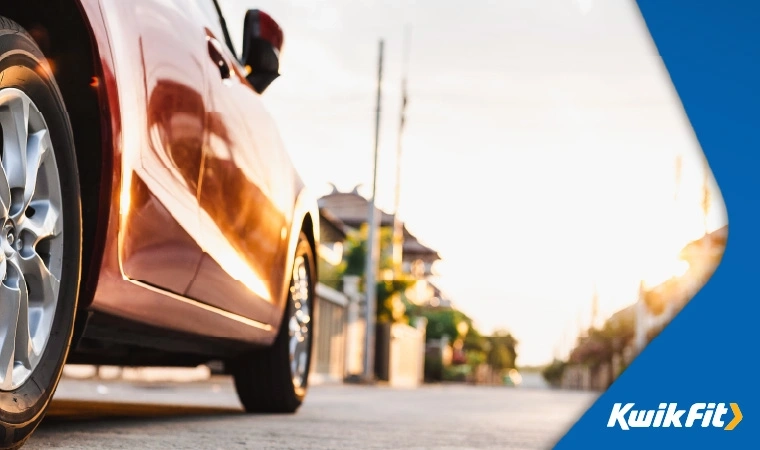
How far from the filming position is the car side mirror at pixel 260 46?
13.1 ft

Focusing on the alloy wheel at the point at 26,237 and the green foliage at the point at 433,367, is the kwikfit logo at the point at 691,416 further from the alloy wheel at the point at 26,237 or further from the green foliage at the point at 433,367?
the green foliage at the point at 433,367

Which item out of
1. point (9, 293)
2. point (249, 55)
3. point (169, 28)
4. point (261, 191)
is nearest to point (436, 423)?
point (261, 191)

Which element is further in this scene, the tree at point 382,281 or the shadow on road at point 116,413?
the tree at point 382,281

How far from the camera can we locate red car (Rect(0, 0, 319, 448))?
2.30 m

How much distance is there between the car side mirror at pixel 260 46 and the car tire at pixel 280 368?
3.67 feet

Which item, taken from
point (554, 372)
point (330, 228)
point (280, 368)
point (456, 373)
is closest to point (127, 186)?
point (280, 368)

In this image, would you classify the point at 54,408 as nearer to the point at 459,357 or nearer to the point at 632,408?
the point at 632,408

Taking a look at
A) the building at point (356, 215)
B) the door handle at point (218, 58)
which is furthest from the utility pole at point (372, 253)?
the building at point (356, 215)

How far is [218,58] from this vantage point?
3592 mm

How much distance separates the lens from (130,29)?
8.93ft

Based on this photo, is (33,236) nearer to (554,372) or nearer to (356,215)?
(356,215)

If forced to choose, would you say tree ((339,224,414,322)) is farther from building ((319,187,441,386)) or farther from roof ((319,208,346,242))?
roof ((319,208,346,242))

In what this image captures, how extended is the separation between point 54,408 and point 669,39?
11.7 ft

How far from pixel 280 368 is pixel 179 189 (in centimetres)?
203
